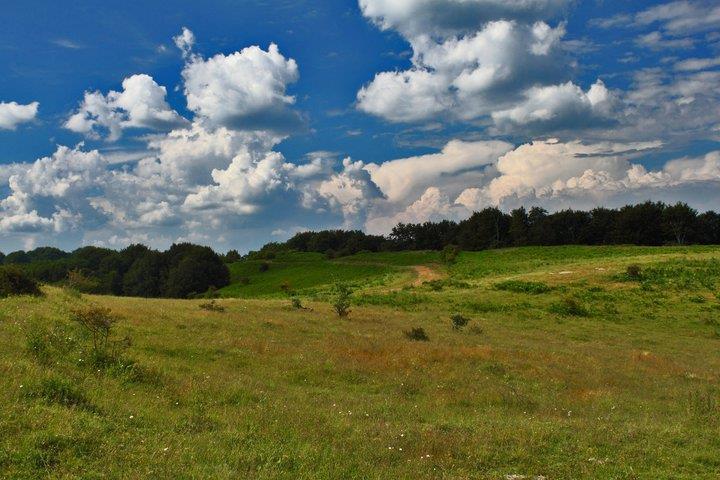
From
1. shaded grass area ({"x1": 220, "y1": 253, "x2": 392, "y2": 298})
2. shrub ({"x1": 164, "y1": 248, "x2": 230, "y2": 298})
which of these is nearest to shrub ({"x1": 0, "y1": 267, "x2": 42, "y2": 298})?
shaded grass area ({"x1": 220, "y1": 253, "x2": 392, "y2": 298})

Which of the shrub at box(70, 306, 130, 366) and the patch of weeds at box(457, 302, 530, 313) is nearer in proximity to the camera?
the shrub at box(70, 306, 130, 366)

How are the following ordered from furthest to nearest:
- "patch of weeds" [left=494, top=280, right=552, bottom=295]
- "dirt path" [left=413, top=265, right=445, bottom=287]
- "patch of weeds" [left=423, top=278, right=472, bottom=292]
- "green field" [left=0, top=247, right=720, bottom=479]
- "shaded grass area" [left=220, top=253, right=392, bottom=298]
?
"shaded grass area" [left=220, top=253, right=392, bottom=298]
"dirt path" [left=413, top=265, right=445, bottom=287]
"patch of weeds" [left=423, top=278, right=472, bottom=292]
"patch of weeds" [left=494, top=280, right=552, bottom=295]
"green field" [left=0, top=247, right=720, bottom=479]

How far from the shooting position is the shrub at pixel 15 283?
25.6 m

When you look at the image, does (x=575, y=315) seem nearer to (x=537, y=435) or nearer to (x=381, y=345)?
(x=381, y=345)

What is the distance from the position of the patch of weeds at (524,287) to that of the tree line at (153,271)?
80047mm

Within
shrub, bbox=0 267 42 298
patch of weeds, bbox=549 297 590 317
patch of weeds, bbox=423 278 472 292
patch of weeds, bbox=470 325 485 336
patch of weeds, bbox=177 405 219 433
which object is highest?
shrub, bbox=0 267 42 298

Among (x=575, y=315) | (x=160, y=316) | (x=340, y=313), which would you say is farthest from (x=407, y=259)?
(x=160, y=316)

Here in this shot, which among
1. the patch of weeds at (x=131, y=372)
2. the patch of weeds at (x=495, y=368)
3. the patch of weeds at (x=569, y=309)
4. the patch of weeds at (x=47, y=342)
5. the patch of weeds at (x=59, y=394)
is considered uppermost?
the patch of weeds at (x=47, y=342)

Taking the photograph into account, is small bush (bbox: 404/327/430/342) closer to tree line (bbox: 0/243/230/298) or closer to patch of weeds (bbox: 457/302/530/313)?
patch of weeds (bbox: 457/302/530/313)

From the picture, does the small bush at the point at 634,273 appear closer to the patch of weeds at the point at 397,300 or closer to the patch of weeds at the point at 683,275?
the patch of weeds at the point at 683,275

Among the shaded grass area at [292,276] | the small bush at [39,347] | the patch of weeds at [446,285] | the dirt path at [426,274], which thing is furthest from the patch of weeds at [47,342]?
the shaded grass area at [292,276]

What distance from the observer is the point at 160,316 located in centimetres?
2492

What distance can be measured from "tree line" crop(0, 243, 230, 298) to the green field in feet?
319

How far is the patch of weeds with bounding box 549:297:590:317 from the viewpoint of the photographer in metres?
42.4
